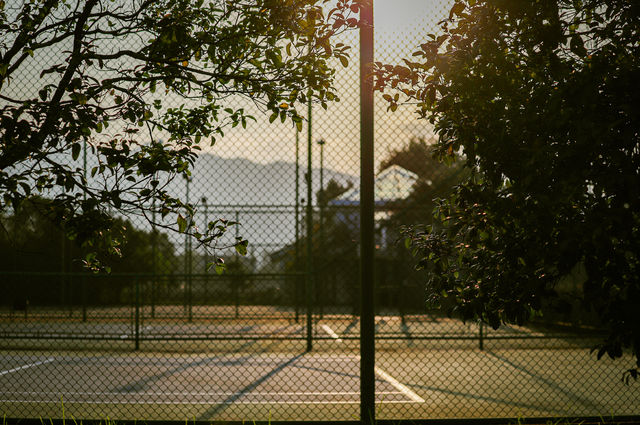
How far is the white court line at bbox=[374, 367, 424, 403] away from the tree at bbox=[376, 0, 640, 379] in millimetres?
3722

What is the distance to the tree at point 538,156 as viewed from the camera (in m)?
2.20

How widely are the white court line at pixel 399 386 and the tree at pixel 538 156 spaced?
372 cm

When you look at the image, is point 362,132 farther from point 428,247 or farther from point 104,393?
point 104,393

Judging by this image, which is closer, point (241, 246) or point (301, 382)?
point (241, 246)

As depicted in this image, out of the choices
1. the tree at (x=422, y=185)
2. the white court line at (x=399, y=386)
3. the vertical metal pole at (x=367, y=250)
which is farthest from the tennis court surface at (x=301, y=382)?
the tree at (x=422, y=185)

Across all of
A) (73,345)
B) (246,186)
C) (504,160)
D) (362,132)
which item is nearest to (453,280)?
(504,160)

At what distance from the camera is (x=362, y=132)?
13.3 ft

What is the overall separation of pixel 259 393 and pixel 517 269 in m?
4.80

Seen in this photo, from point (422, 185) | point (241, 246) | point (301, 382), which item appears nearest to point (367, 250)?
point (241, 246)

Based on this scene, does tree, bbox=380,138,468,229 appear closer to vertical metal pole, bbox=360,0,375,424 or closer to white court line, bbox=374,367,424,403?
white court line, bbox=374,367,424,403

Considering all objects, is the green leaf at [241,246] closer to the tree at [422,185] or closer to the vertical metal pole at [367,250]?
the vertical metal pole at [367,250]

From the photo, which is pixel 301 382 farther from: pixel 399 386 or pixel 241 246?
pixel 241 246

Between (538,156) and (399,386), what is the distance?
5595 mm

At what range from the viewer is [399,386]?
7.16 m
